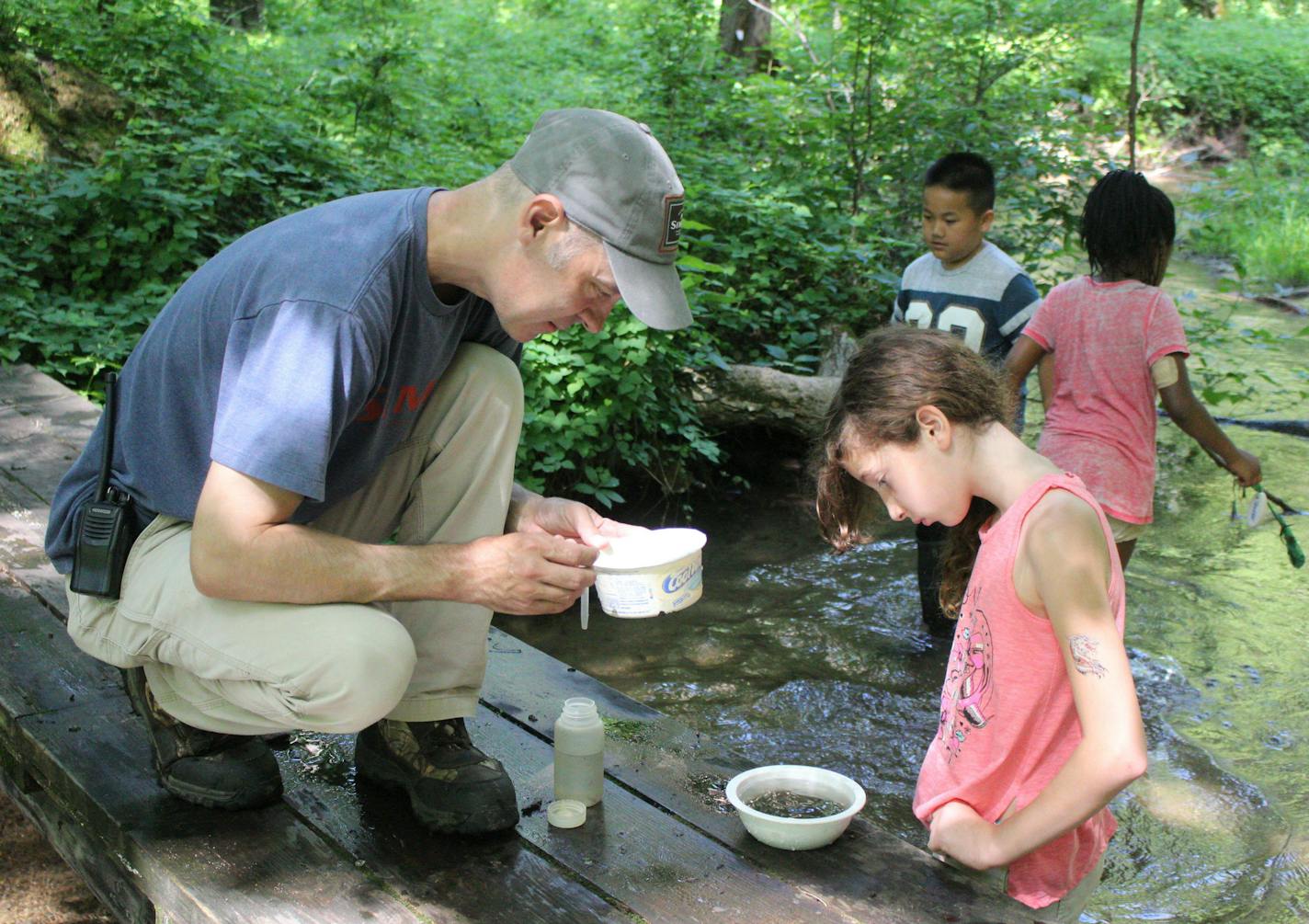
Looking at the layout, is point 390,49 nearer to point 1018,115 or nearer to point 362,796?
point 1018,115

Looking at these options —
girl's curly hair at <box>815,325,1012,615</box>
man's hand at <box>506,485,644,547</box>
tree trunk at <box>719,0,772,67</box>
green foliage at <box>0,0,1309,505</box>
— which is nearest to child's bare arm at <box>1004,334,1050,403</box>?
girl's curly hair at <box>815,325,1012,615</box>

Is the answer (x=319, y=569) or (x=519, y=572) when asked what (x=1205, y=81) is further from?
(x=319, y=569)

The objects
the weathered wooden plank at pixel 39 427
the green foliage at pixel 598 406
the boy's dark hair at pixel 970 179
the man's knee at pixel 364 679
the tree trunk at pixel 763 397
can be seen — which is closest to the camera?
the man's knee at pixel 364 679

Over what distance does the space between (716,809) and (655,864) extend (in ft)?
0.72

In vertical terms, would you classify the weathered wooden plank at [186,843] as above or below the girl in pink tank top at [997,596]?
below

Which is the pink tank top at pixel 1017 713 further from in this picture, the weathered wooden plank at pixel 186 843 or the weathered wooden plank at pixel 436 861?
the weathered wooden plank at pixel 186 843

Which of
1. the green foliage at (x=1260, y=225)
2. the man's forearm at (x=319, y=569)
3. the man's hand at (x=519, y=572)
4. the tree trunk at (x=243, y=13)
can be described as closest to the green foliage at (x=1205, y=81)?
the green foliage at (x=1260, y=225)

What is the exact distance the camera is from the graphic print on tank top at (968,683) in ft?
6.95

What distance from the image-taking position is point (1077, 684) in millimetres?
1852

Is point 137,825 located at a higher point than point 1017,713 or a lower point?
lower

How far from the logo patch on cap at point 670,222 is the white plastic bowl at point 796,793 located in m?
0.95

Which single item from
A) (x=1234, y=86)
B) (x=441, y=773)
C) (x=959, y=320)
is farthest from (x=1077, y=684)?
(x=1234, y=86)

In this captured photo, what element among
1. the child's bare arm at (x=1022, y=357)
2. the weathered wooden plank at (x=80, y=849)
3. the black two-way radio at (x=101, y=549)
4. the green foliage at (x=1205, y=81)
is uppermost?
the green foliage at (x=1205, y=81)

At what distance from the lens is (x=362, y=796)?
2213 mm
